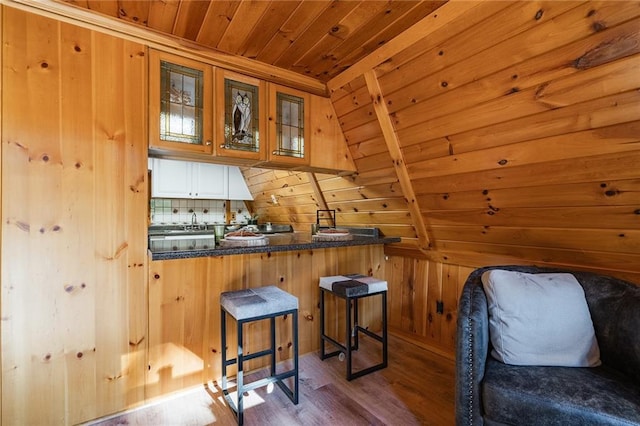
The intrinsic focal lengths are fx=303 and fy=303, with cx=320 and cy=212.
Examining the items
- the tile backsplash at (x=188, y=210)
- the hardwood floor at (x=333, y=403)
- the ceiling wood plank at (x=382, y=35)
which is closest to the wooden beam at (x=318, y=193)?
the ceiling wood plank at (x=382, y=35)

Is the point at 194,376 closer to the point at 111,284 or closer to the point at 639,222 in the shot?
the point at 111,284

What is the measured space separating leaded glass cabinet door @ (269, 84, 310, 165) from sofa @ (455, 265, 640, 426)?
5.18 ft

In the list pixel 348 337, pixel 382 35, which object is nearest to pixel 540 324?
pixel 348 337

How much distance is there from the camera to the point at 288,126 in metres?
2.42

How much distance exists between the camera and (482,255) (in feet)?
7.75

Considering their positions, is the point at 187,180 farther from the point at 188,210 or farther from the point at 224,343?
the point at 224,343

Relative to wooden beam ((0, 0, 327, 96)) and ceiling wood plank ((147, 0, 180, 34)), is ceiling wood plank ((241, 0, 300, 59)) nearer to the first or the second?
wooden beam ((0, 0, 327, 96))

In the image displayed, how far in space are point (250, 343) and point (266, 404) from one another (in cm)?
48

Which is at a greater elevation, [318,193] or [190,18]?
[190,18]

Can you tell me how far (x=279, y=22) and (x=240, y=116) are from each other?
0.70m

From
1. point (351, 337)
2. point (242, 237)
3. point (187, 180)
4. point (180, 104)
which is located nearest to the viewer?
point (180, 104)

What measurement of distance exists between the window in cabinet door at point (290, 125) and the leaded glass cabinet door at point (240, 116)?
0.45 feet

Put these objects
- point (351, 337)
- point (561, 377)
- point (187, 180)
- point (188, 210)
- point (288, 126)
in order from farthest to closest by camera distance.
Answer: point (188, 210) → point (187, 180) → point (351, 337) → point (288, 126) → point (561, 377)

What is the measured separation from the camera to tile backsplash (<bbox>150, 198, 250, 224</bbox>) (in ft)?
13.7
